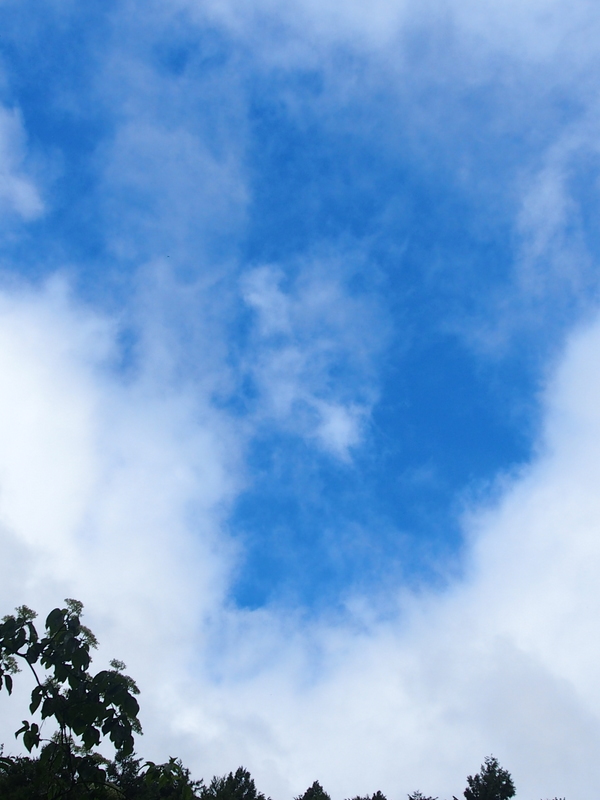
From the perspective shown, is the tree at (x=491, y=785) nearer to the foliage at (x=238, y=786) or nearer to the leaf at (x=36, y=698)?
the foliage at (x=238, y=786)

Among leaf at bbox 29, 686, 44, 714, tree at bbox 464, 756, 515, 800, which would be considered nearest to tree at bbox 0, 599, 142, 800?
leaf at bbox 29, 686, 44, 714

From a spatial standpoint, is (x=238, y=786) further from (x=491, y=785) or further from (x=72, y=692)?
(x=72, y=692)

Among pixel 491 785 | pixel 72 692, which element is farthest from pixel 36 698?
pixel 491 785

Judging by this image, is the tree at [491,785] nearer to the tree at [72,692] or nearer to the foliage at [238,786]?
the foliage at [238,786]

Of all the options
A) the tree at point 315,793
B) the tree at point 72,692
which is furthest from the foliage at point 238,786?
the tree at point 72,692

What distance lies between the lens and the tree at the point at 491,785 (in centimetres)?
6719

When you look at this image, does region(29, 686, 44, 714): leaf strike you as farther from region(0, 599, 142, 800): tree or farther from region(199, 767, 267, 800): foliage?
region(199, 767, 267, 800): foliage

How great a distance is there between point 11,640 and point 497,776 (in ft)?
265

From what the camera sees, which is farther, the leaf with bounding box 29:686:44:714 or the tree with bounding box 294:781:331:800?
the tree with bounding box 294:781:331:800

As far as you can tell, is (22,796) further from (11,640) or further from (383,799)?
(383,799)

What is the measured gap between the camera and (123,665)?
21.9 ft

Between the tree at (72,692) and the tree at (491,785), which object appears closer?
the tree at (72,692)

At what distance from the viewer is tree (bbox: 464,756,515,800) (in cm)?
6719

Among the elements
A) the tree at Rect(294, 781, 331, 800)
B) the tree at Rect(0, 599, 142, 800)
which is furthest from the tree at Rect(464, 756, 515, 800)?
the tree at Rect(0, 599, 142, 800)
